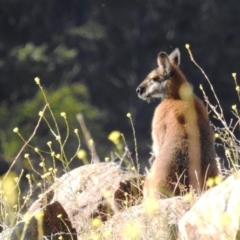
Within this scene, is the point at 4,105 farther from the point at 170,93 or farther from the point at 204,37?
the point at 170,93

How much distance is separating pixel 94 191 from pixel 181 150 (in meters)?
0.84

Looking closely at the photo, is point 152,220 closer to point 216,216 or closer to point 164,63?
point 216,216

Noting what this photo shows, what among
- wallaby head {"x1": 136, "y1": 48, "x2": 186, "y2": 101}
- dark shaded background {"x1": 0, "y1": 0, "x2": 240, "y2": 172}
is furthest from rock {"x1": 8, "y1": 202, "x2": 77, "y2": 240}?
dark shaded background {"x1": 0, "y1": 0, "x2": 240, "y2": 172}

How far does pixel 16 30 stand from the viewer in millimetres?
24172

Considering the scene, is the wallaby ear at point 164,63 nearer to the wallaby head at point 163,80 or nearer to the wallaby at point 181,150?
the wallaby head at point 163,80

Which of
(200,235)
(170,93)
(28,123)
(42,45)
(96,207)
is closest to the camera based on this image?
(200,235)

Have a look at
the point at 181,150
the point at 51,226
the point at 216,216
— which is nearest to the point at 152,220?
the point at 51,226

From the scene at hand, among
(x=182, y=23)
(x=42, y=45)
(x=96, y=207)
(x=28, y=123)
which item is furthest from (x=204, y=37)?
(x=96, y=207)

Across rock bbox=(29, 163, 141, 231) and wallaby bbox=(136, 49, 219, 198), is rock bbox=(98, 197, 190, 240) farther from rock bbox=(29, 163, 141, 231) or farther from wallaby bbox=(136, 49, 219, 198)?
wallaby bbox=(136, 49, 219, 198)

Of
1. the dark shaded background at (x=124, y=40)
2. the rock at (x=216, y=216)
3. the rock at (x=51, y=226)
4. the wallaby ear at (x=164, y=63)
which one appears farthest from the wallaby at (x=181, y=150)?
the dark shaded background at (x=124, y=40)

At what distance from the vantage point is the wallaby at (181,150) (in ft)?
29.5

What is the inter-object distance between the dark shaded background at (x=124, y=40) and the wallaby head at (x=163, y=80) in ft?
40.7

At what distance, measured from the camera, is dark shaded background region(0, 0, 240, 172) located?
24.0 meters

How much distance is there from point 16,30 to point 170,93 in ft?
46.8
